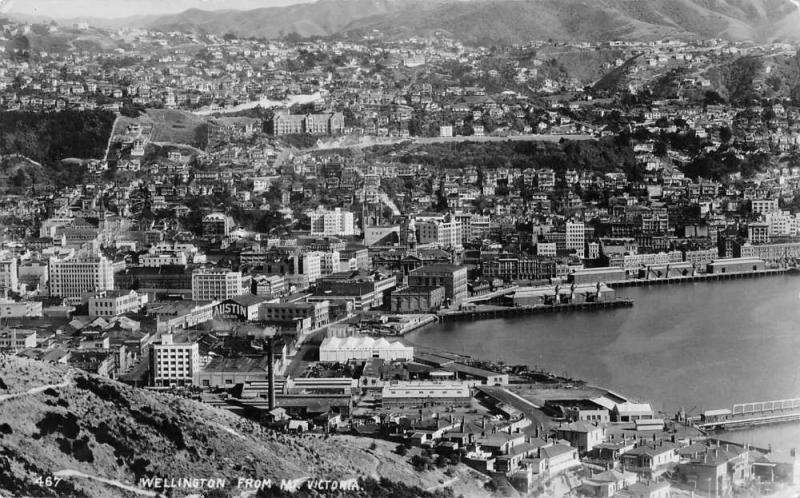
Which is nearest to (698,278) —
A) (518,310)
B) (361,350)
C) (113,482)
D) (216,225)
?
(518,310)

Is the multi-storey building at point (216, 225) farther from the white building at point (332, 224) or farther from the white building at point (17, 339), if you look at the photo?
the white building at point (17, 339)

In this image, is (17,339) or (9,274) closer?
(17,339)

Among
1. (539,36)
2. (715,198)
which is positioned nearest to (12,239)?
(715,198)

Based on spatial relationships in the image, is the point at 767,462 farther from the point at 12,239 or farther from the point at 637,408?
the point at 12,239

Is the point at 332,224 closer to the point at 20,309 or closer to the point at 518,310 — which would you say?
the point at 518,310

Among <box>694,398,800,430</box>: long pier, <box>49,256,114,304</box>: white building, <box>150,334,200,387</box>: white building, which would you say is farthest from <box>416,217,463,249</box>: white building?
<box>694,398,800,430</box>: long pier

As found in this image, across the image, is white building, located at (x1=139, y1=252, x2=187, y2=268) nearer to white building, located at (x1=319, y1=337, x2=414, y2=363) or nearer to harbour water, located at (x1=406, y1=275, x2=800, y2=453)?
harbour water, located at (x1=406, y1=275, x2=800, y2=453)
